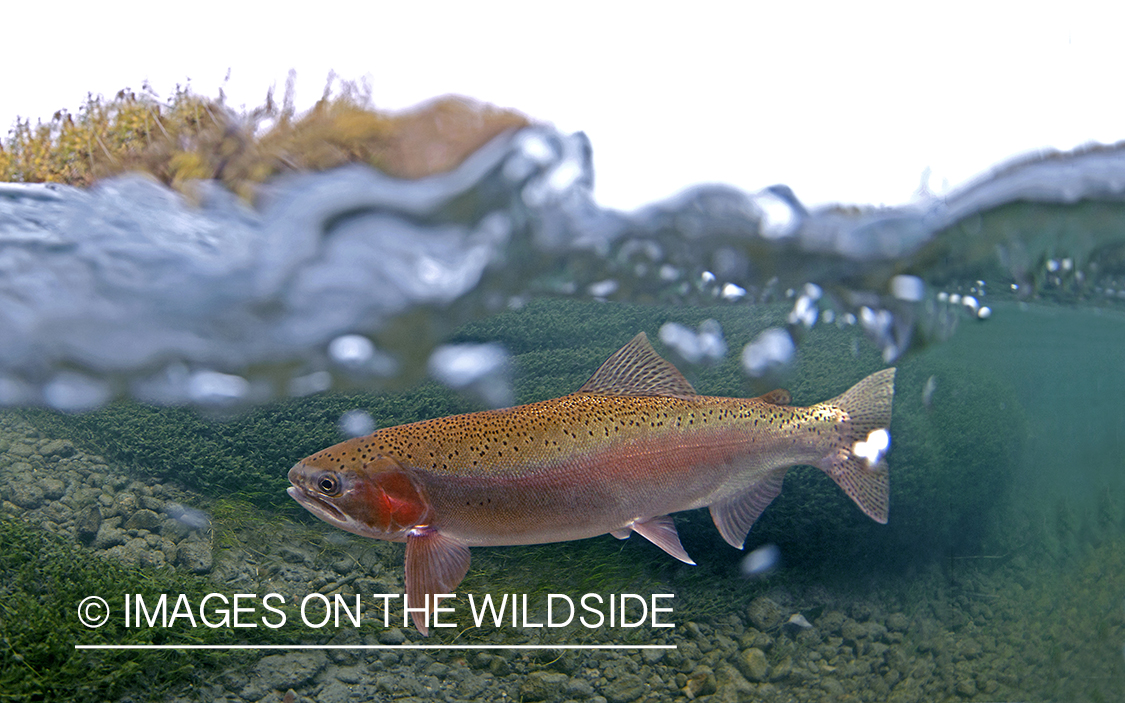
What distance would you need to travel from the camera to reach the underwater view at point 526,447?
7.16 feet

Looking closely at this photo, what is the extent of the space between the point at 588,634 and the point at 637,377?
3.60 feet

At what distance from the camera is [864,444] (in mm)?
2338

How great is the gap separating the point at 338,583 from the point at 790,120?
2.82 meters

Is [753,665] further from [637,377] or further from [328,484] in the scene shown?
[328,484]

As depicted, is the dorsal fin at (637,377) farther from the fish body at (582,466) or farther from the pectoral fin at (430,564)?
the pectoral fin at (430,564)

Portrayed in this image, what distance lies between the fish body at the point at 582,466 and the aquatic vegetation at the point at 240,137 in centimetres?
138

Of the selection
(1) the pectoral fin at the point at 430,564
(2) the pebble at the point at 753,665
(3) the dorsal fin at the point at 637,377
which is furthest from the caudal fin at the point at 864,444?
(1) the pectoral fin at the point at 430,564

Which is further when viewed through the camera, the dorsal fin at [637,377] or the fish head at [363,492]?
the dorsal fin at [637,377]

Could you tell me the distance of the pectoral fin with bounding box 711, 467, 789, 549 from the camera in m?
2.25

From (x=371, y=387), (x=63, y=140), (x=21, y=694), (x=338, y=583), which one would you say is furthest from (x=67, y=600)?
(x=63, y=140)

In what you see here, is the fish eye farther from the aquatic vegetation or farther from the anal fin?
the aquatic vegetation

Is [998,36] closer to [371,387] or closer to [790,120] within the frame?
[790,120]

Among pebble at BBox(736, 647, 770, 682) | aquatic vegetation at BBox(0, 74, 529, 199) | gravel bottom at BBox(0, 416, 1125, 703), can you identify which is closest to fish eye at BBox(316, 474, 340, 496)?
gravel bottom at BBox(0, 416, 1125, 703)

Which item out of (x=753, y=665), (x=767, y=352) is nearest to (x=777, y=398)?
(x=767, y=352)
